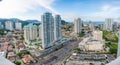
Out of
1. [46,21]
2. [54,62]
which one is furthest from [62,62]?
[46,21]

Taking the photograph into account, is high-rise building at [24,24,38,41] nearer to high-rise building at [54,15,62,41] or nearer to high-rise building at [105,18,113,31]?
high-rise building at [54,15,62,41]

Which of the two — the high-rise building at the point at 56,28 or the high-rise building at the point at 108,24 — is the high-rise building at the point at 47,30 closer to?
the high-rise building at the point at 56,28

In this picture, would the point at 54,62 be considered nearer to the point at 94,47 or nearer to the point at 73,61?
the point at 73,61

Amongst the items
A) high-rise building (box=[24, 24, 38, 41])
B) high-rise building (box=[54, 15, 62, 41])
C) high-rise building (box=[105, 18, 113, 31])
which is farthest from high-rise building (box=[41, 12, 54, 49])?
high-rise building (box=[105, 18, 113, 31])

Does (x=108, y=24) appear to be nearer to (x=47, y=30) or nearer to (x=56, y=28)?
(x=56, y=28)

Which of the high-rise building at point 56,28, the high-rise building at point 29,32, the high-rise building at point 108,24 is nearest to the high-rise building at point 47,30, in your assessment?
the high-rise building at point 56,28

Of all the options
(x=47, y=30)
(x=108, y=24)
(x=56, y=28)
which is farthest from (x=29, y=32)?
(x=108, y=24)

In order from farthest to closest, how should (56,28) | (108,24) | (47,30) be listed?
1. (108,24)
2. (56,28)
3. (47,30)

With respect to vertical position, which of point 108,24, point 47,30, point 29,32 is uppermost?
point 108,24

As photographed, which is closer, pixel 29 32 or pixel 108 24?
pixel 29 32
